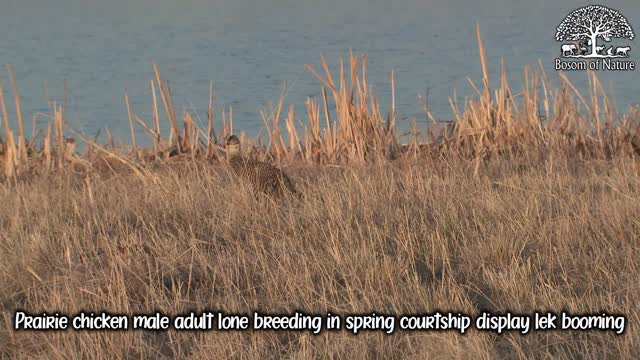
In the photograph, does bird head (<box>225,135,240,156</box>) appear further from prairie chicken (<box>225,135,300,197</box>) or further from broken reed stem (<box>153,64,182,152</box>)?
broken reed stem (<box>153,64,182,152</box>)

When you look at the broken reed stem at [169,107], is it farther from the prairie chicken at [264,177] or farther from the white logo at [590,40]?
the white logo at [590,40]

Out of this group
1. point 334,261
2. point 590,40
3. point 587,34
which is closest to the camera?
point 334,261

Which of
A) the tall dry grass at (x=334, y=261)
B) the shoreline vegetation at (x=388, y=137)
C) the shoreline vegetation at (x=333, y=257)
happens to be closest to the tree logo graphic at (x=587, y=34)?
the shoreline vegetation at (x=388, y=137)

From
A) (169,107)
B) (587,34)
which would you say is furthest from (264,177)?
(587,34)

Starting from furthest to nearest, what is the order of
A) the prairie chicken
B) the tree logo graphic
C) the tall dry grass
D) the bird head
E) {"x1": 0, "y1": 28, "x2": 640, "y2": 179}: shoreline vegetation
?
the tree logo graphic < {"x1": 0, "y1": 28, "x2": 640, "y2": 179}: shoreline vegetation < the bird head < the prairie chicken < the tall dry grass

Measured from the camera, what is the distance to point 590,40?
1303 cm

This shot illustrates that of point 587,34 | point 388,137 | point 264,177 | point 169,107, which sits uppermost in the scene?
point 587,34

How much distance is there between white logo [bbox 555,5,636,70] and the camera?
12711 millimetres

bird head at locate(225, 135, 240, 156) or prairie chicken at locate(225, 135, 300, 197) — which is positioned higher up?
bird head at locate(225, 135, 240, 156)

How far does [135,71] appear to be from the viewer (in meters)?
15.2

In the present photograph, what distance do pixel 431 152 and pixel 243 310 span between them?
14.7 ft

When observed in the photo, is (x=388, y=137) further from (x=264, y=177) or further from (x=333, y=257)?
(x=333, y=257)

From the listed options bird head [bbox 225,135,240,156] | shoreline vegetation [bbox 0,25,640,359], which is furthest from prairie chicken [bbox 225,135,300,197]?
bird head [bbox 225,135,240,156]

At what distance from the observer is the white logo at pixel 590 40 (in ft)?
41.7
